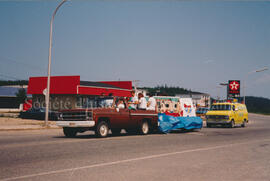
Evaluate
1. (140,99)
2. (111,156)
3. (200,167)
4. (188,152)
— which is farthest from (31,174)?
(140,99)

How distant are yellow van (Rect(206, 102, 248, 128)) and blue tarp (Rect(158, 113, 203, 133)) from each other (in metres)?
7.81

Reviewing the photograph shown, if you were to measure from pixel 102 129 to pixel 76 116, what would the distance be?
49.8 inches

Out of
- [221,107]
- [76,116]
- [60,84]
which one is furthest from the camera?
[60,84]

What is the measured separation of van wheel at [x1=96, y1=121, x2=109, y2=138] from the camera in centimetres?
1435

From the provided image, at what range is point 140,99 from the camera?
664 inches

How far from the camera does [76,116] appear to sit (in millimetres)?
14391

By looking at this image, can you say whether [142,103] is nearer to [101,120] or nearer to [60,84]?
[101,120]

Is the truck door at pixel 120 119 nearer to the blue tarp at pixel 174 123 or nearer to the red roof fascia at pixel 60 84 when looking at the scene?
the blue tarp at pixel 174 123

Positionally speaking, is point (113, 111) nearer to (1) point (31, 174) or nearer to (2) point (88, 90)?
(1) point (31, 174)

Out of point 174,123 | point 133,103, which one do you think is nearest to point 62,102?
point 174,123

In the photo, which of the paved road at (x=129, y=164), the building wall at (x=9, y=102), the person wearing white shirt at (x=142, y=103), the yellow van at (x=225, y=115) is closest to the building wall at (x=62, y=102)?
the yellow van at (x=225, y=115)

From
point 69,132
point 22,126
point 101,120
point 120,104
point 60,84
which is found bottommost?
point 22,126

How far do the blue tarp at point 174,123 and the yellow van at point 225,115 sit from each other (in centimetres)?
781

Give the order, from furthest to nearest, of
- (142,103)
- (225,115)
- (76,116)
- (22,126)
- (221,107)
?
(221,107)
(225,115)
(22,126)
(142,103)
(76,116)
